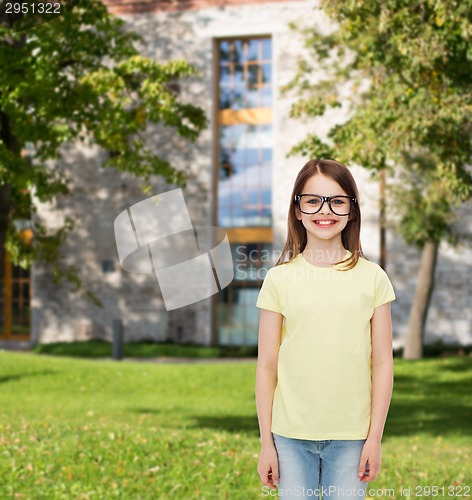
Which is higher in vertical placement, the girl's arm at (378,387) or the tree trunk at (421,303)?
the girl's arm at (378,387)

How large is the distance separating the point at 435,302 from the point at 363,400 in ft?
72.3

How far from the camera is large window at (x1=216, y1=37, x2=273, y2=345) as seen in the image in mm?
25047

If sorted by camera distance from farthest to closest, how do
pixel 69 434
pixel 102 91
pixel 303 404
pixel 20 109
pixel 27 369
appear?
1. pixel 27 369
2. pixel 102 91
3. pixel 20 109
4. pixel 69 434
5. pixel 303 404

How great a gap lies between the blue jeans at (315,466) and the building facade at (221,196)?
21090mm

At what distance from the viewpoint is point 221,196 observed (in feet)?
84.0

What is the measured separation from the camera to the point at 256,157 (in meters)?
25.3

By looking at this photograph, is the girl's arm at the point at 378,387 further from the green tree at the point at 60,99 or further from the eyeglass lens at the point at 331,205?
the green tree at the point at 60,99

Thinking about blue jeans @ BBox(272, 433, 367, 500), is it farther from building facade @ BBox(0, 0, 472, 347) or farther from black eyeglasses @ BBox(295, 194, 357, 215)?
building facade @ BBox(0, 0, 472, 347)

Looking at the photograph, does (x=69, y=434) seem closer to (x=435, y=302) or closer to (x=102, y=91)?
(x=102, y=91)

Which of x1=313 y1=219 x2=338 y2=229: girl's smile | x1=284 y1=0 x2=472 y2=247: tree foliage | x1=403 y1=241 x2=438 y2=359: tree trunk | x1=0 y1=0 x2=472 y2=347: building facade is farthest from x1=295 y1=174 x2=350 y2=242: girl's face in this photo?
x1=0 y1=0 x2=472 y2=347: building facade

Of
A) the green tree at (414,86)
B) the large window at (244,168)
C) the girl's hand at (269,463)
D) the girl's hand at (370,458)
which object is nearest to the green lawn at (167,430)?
the girl's hand at (269,463)

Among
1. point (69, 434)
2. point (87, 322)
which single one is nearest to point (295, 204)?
point (69, 434)

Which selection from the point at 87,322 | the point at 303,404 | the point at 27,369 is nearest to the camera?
the point at 303,404

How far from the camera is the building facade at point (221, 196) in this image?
24078mm
